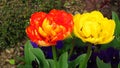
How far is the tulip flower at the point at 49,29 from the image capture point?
141 centimetres

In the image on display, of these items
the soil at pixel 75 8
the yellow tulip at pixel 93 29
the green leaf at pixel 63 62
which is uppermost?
the yellow tulip at pixel 93 29

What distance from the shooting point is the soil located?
2611mm

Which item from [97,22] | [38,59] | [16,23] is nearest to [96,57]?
[38,59]

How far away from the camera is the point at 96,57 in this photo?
6.54 feet

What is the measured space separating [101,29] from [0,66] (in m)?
1.35

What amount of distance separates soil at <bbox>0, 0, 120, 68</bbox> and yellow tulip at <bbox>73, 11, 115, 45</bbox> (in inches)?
41.9

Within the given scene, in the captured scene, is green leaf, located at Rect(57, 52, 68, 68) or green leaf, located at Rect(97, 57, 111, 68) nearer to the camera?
green leaf, located at Rect(57, 52, 68, 68)

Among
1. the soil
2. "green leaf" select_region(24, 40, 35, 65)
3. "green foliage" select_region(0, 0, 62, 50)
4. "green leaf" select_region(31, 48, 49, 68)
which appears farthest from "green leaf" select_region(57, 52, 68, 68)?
"green foliage" select_region(0, 0, 62, 50)

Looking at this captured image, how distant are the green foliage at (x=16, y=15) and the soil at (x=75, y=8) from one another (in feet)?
0.18

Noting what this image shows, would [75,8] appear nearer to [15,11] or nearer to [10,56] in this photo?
[15,11]

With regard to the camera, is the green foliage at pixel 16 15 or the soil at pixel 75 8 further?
the green foliage at pixel 16 15

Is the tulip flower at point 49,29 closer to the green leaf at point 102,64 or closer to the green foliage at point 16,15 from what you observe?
the green leaf at point 102,64

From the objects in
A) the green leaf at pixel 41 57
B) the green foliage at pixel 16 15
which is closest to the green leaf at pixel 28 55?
the green leaf at pixel 41 57

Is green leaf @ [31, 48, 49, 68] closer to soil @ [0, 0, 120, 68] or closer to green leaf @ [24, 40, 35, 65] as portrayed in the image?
green leaf @ [24, 40, 35, 65]
